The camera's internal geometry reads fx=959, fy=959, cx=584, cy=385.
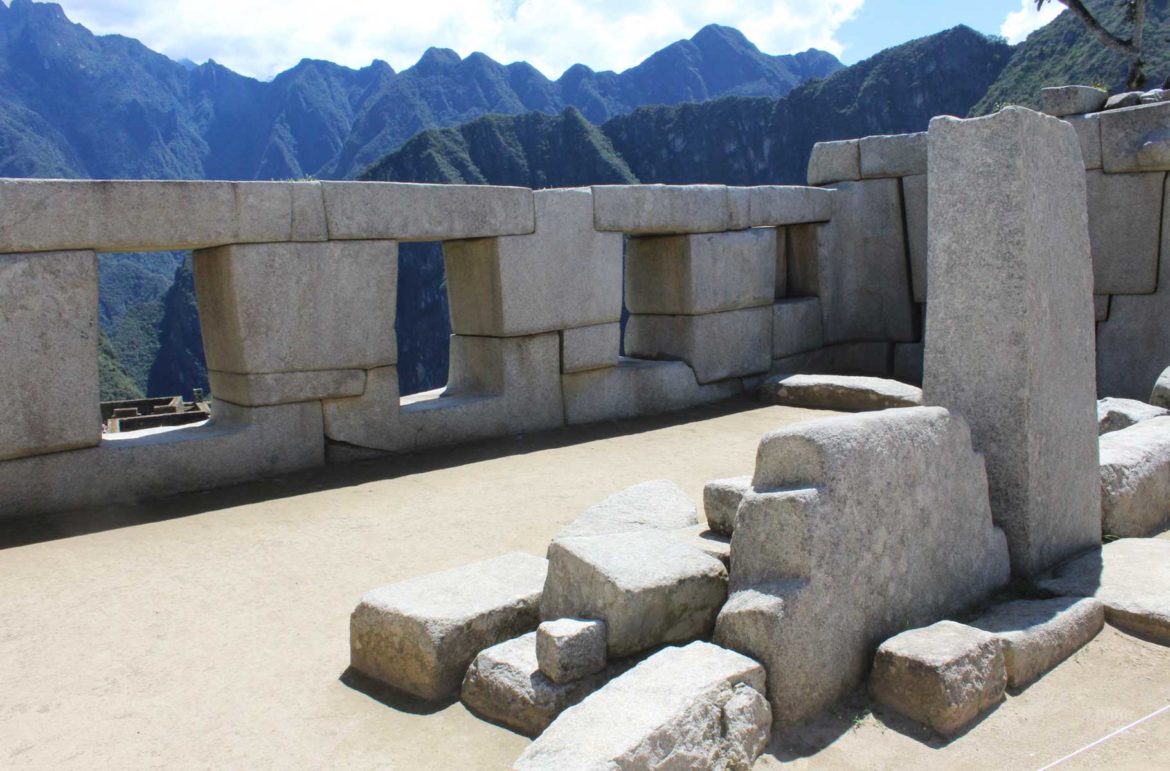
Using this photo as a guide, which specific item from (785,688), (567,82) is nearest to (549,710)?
(785,688)

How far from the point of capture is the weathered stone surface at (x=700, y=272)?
720 centimetres

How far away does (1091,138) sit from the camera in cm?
712

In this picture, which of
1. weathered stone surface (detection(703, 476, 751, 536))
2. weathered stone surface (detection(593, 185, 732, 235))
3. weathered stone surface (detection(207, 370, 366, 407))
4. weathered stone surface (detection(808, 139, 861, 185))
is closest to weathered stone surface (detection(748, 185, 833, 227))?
weathered stone surface (detection(808, 139, 861, 185))

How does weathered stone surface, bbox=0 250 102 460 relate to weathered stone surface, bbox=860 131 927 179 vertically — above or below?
below

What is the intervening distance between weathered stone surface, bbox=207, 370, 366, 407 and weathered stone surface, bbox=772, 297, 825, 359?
3.85 metres

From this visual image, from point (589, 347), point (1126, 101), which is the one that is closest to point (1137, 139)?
point (1126, 101)

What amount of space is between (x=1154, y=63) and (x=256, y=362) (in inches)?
1376

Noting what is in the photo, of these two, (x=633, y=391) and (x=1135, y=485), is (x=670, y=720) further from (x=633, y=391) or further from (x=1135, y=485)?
(x=633, y=391)

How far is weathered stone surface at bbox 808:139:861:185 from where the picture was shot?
8383 mm

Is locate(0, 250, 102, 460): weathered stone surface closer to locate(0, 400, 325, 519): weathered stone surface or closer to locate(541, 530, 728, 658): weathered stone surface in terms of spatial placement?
locate(0, 400, 325, 519): weathered stone surface

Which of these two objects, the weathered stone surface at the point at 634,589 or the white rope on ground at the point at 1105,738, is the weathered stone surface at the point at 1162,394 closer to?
the white rope on ground at the point at 1105,738

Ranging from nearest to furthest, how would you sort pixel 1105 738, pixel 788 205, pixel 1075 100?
pixel 1105 738, pixel 1075 100, pixel 788 205

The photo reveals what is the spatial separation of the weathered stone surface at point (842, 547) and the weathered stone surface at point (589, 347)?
3484 mm

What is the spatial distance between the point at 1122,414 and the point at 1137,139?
282 cm
